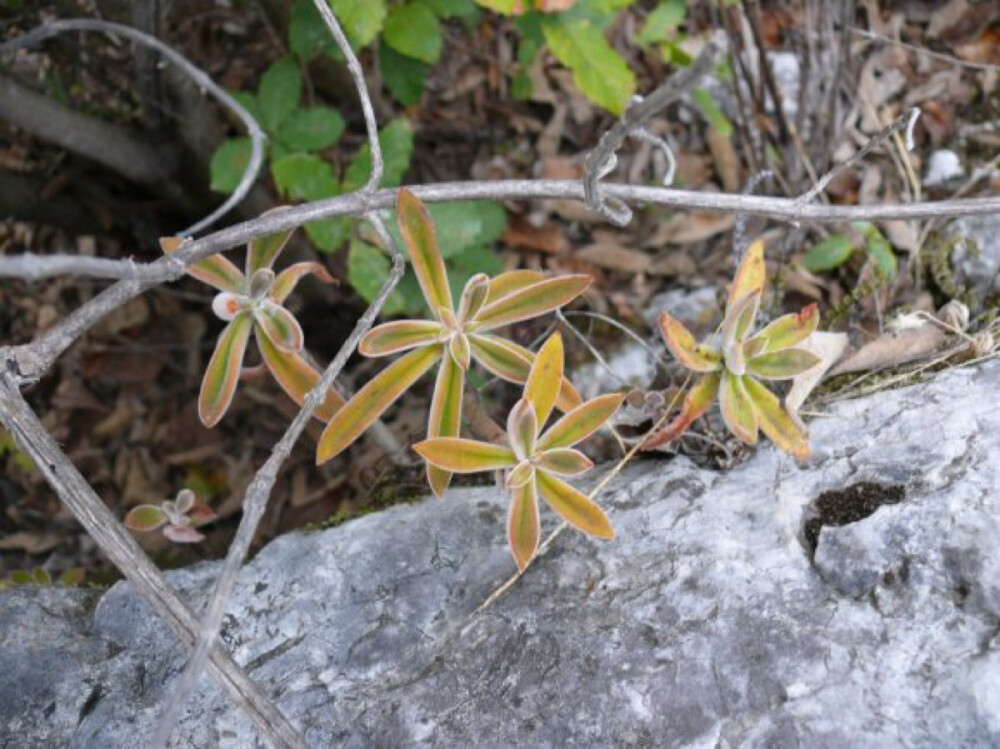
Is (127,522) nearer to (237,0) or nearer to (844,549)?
Answer: (844,549)

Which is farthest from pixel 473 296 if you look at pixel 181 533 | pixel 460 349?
pixel 181 533

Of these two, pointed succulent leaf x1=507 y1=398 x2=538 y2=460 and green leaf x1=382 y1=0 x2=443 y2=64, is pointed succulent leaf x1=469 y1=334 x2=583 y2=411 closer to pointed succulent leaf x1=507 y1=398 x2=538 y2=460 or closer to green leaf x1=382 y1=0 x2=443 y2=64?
pointed succulent leaf x1=507 y1=398 x2=538 y2=460

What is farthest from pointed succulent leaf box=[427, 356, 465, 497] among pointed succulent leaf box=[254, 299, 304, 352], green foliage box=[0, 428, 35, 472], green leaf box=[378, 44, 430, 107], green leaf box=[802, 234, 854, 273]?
green foliage box=[0, 428, 35, 472]

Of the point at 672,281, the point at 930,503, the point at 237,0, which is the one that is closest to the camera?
the point at 930,503

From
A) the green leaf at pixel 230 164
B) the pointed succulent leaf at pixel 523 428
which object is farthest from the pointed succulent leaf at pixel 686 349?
the green leaf at pixel 230 164

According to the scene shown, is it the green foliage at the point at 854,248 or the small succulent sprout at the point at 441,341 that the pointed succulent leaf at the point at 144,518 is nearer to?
the small succulent sprout at the point at 441,341

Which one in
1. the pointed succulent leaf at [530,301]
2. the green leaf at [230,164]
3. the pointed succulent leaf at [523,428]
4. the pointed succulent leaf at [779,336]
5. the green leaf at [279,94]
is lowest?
the pointed succulent leaf at [779,336]

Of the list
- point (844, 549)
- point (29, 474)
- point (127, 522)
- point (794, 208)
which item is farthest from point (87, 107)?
point (844, 549)
